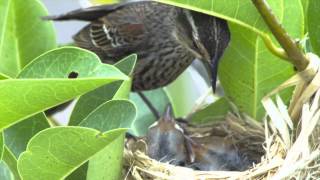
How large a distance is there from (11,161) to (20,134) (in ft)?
0.30

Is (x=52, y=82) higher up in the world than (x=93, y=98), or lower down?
higher up

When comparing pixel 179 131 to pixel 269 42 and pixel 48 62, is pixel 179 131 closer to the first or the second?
pixel 269 42

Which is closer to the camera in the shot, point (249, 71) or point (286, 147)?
point (286, 147)

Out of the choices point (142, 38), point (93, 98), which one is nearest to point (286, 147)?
point (93, 98)

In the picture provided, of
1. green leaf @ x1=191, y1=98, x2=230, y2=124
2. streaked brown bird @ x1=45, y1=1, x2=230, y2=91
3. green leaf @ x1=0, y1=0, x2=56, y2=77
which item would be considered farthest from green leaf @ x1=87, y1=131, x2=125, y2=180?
streaked brown bird @ x1=45, y1=1, x2=230, y2=91

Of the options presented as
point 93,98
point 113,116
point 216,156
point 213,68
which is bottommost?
point 216,156

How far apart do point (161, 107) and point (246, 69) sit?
2.54 ft

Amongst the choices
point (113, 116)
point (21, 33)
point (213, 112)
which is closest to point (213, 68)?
point (213, 112)

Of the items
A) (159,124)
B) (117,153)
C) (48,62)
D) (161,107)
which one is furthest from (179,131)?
(48,62)

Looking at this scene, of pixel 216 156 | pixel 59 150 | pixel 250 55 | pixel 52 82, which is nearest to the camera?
pixel 52 82

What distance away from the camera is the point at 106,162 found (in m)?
1.78

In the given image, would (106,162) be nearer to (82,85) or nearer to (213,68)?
(82,85)

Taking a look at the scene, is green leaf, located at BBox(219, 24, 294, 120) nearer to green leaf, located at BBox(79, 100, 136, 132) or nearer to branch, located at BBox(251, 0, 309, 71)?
branch, located at BBox(251, 0, 309, 71)

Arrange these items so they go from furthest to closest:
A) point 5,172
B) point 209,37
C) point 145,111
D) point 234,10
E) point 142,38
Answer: point 142,38 → point 145,111 → point 209,37 → point 234,10 → point 5,172
